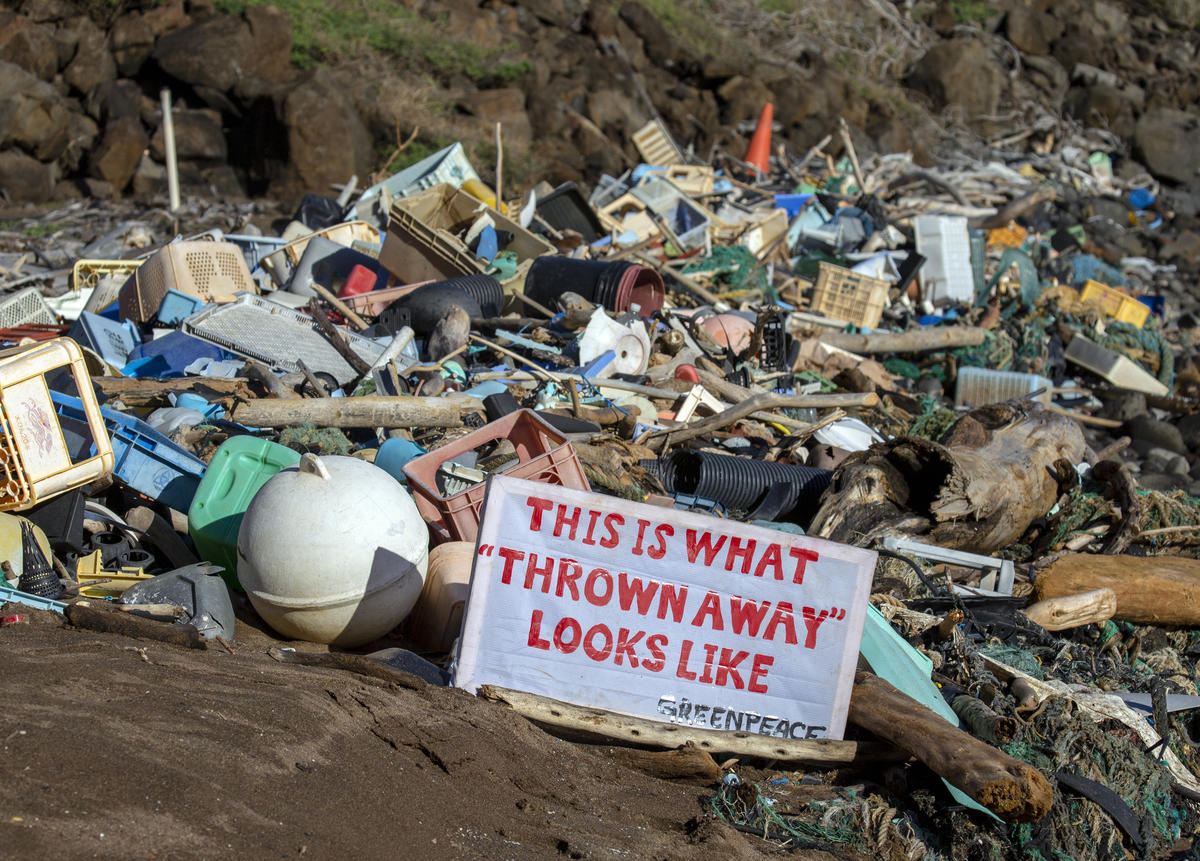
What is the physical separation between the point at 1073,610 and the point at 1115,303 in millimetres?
9260

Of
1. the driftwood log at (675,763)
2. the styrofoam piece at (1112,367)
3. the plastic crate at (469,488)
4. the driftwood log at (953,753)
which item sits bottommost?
the styrofoam piece at (1112,367)

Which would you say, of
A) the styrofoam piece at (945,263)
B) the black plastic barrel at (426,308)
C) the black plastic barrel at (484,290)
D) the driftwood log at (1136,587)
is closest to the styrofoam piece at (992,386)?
the styrofoam piece at (945,263)

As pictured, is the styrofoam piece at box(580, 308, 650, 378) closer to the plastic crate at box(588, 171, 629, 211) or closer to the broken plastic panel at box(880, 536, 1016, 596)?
the broken plastic panel at box(880, 536, 1016, 596)

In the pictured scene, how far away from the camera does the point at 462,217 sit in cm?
1006

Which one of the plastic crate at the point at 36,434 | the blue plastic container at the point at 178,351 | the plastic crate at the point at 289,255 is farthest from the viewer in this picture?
the plastic crate at the point at 289,255

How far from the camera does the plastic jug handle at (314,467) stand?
3.95 metres

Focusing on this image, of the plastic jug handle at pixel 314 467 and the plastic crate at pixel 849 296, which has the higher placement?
the plastic jug handle at pixel 314 467

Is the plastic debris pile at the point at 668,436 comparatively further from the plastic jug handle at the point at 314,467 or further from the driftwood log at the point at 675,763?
the driftwood log at the point at 675,763

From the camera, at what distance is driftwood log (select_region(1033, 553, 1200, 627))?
5637 mm

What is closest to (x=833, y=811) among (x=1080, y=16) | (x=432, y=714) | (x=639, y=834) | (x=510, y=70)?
(x=639, y=834)

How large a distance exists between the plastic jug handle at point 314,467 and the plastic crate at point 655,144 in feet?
42.8

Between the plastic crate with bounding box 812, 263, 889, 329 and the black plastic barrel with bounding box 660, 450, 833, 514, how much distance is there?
5.19 m

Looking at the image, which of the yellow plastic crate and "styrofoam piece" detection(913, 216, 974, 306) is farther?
"styrofoam piece" detection(913, 216, 974, 306)

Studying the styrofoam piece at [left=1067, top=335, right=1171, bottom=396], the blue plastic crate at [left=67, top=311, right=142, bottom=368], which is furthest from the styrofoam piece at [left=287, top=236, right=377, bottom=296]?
the styrofoam piece at [left=1067, top=335, right=1171, bottom=396]
